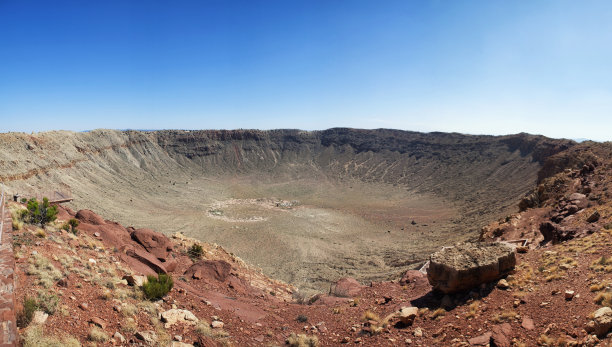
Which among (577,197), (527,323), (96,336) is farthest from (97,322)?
(577,197)

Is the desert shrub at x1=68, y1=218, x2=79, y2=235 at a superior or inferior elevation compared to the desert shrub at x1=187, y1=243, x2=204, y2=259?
superior

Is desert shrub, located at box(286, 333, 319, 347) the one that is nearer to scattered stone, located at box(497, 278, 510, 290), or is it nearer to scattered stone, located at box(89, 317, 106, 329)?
scattered stone, located at box(89, 317, 106, 329)

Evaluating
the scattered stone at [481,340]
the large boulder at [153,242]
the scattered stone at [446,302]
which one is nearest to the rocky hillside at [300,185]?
the large boulder at [153,242]

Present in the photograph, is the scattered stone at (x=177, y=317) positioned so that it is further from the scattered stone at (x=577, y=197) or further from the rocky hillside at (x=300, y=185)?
the scattered stone at (x=577, y=197)

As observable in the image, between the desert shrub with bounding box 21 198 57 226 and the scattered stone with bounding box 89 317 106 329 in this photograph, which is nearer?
the scattered stone with bounding box 89 317 106 329

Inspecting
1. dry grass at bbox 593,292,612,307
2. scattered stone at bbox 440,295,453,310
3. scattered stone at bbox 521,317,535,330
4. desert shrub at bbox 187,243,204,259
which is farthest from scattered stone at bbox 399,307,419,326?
desert shrub at bbox 187,243,204,259

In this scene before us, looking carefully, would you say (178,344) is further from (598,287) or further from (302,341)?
(598,287)

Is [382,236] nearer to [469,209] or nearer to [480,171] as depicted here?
[469,209]

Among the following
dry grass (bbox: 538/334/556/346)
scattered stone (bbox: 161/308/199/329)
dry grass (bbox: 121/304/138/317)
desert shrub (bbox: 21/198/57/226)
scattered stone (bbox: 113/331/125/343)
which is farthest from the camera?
desert shrub (bbox: 21/198/57/226)

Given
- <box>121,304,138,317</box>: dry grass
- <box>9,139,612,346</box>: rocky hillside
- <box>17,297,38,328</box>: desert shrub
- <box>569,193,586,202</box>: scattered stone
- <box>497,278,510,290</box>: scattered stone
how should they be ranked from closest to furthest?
<box>17,297,38,328</box>: desert shrub → <box>9,139,612,346</box>: rocky hillside → <box>121,304,138,317</box>: dry grass → <box>497,278,510,290</box>: scattered stone → <box>569,193,586,202</box>: scattered stone
